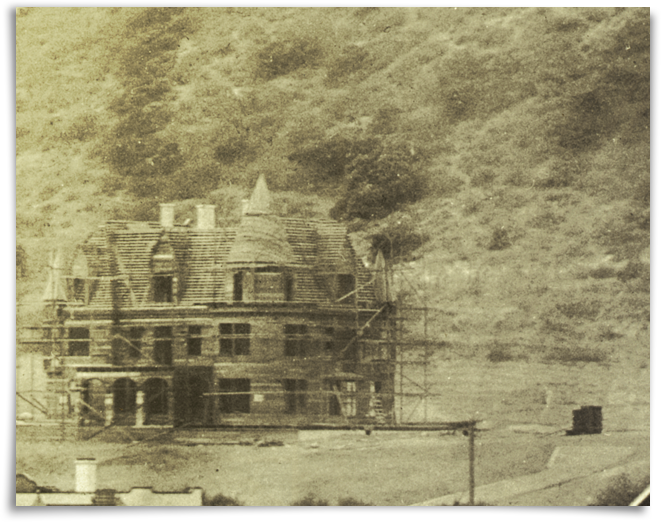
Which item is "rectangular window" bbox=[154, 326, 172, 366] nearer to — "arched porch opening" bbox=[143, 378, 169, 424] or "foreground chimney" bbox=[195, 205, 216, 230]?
"arched porch opening" bbox=[143, 378, 169, 424]

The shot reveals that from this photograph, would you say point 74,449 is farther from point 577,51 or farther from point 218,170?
point 577,51

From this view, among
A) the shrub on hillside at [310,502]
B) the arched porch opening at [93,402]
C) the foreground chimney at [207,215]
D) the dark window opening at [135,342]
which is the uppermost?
the foreground chimney at [207,215]

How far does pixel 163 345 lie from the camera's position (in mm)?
7688

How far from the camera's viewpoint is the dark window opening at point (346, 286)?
7.74 meters

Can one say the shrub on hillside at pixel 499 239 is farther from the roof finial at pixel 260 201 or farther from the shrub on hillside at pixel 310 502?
the shrub on hillside at pixel 310 502

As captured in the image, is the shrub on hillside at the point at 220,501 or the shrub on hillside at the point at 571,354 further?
the shrub on hillside at the point at 571,354

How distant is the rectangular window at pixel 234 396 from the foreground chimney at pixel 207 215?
5.46ft

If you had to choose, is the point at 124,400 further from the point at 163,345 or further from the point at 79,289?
the point at 79,289

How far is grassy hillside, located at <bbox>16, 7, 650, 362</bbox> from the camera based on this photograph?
7734mm

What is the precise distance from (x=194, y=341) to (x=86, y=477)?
1.81 m

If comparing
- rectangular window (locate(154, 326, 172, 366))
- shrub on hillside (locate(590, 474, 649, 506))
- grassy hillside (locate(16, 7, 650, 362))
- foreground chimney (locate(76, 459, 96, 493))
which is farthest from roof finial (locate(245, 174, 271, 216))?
shrub on hillside (locate(590, 474, 649, 506))

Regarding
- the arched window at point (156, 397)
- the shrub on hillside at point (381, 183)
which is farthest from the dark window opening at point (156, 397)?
the shrub on hillside at point (381, 183)

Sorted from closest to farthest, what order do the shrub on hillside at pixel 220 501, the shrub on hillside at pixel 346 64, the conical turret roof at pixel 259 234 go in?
the shrub on hillside at pixel 220 501, the conical turret roof at pixel 259 234, the shrub on hillside at pixel 346 64

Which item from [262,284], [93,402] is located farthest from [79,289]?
[262,284]
